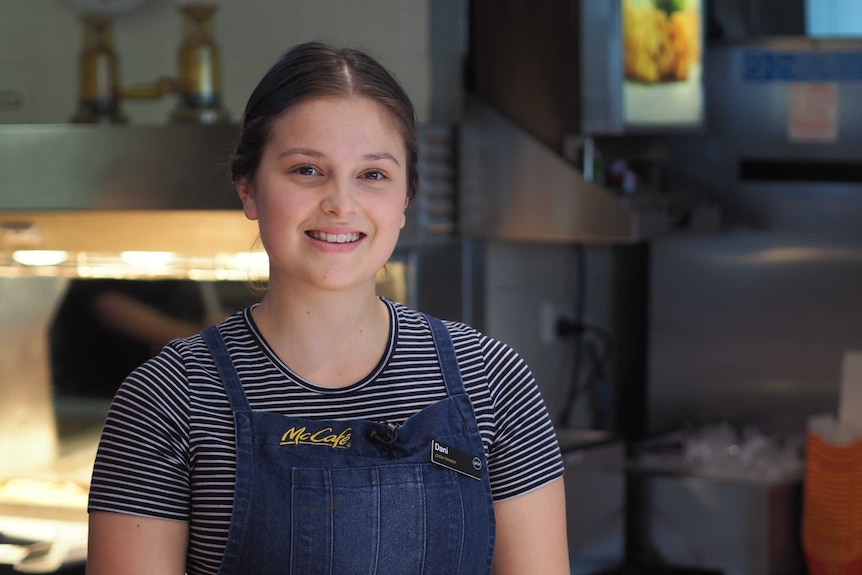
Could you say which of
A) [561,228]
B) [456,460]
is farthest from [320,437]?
[561,228]

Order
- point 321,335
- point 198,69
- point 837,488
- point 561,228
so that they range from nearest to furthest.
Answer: point 321,335 < point 198,69 < point 561,228 < point 837,488

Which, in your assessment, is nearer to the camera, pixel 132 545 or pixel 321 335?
pixel 132 545

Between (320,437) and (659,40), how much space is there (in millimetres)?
2165

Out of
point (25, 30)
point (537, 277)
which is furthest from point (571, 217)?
point (25, 30)

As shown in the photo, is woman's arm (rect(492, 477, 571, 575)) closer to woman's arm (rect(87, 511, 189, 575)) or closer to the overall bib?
the overall bib

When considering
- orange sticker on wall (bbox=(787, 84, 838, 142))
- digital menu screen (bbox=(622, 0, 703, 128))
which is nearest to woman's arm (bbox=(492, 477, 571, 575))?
digital menu screen (bbox=(622, 0, 703, 128))

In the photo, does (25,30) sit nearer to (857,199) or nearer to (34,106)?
(34,106)

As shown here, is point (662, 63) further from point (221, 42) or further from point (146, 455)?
point (146, 455)

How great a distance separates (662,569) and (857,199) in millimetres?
1178

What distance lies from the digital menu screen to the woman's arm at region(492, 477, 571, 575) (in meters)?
1.78

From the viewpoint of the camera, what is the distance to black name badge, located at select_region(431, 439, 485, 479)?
4.35 feet

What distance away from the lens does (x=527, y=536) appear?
1365mm

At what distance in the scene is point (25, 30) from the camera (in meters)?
2.72

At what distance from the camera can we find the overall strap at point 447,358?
1.36 m
